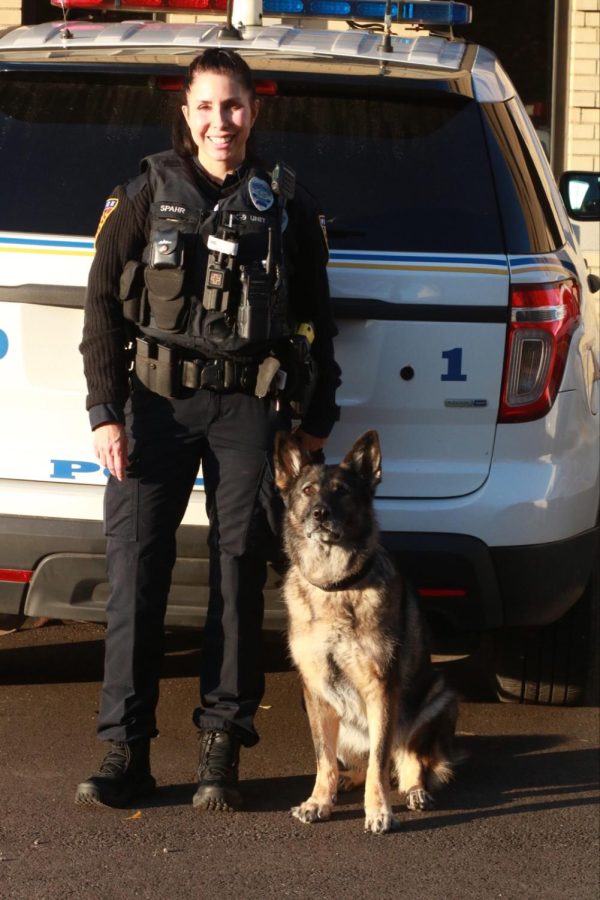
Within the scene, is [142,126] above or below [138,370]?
above

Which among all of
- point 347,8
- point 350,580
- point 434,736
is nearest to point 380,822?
point 434,736

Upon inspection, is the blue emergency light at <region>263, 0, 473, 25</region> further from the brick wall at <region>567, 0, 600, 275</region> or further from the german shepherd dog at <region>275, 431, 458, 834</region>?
the brick wall at <region>567, 0, 600, 275</region>

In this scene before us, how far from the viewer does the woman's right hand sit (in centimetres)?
396

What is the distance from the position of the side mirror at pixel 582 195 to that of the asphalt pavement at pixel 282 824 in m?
1.93

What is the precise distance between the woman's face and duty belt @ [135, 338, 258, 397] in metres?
0.50

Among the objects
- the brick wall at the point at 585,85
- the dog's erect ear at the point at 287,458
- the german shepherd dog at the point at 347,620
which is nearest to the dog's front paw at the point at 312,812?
the german shepherd dog at the point at 347,620

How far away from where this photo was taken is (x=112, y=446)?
3967 millimetres

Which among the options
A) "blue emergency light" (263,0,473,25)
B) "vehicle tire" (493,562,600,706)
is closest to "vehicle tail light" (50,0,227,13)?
"blue emergency light" (263,0,473,25)

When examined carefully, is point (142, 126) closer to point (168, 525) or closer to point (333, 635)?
point (168, 525)

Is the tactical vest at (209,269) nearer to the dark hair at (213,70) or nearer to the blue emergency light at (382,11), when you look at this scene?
the dark hair at (213,70)

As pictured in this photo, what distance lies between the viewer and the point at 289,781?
14.8ft

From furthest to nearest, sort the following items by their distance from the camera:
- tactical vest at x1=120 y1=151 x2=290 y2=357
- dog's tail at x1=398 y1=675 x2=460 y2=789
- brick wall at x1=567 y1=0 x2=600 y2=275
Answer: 1. brick wall at x1=567 y1=0 x2=600 y2=275
2. dog's tail at x1=398 y1=675 x2=460 y2=789
3. tactical vest at x1=120 y1=151 x2=290 y2=357

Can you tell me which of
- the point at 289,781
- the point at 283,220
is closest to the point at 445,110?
the point at 283,220

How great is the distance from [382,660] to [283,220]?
4.04 ft
